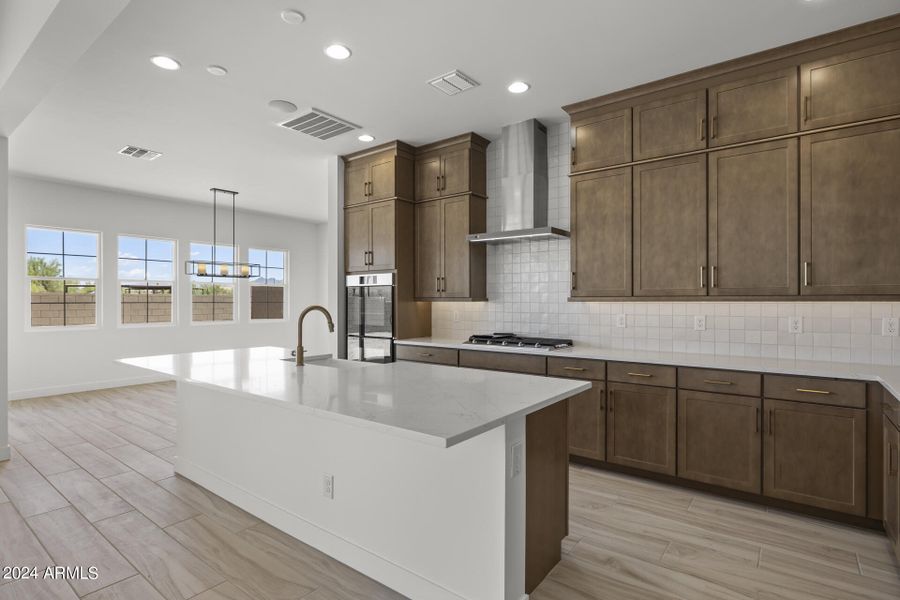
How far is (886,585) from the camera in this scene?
2129mm

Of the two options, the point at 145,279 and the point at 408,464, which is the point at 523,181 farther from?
the point at 145,279

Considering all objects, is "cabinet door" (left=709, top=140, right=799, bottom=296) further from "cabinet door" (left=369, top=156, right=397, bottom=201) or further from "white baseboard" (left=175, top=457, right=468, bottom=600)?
"cabinet door" (left=369, top=156, right=397, bottom=201)

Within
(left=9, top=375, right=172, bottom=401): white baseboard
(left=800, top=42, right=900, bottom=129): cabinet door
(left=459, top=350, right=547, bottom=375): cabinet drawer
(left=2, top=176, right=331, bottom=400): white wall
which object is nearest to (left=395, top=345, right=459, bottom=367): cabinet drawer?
(left=459, top=350, right=547, bottom=375): cabinet drawer

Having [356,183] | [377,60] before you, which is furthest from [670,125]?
[356,183]

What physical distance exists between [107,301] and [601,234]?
21.7 ft

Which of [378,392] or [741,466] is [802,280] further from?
[378,392]

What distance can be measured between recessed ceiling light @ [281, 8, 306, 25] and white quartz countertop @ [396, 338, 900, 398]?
8.45ft

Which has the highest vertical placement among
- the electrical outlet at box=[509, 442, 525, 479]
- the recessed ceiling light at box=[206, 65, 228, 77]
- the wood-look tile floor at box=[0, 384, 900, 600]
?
the recessed ceiling light at box=[206, 65, 228, 77]

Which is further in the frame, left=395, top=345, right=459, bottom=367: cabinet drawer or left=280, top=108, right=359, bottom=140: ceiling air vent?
left=395, top=345, right=459, bottom=367: cabinet drawer

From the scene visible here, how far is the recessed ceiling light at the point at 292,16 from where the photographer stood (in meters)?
2.51

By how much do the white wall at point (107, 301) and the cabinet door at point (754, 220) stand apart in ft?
20.7

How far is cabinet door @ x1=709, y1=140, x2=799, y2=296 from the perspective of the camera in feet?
9.66

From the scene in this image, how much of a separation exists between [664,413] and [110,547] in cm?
326

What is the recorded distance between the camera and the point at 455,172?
4.54m
